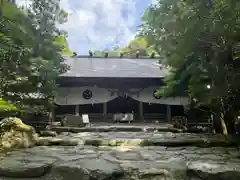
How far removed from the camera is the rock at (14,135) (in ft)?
14.4

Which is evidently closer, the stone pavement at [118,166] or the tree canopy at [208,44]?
the stone pavement at [118,166]

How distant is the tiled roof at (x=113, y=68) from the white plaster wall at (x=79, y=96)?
99cm

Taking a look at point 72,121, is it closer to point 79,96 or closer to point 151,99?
point 79,96

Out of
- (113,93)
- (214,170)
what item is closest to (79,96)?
(113,93)

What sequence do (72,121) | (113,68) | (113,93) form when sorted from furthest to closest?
(113,68) < (113,93) < (72,121)

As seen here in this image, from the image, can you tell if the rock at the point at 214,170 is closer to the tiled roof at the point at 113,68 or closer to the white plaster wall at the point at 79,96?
the tiled roof at the point at 113,68

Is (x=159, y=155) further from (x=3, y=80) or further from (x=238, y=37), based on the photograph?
(x=3, y=80)

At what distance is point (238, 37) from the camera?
3.86 meters

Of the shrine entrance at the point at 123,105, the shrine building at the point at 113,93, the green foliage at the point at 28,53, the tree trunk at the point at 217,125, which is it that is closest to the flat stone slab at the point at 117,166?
the green foliage at the point at 28,53

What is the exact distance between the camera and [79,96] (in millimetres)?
12438

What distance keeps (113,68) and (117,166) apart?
10561 millimetres

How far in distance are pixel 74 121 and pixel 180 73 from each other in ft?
15.3

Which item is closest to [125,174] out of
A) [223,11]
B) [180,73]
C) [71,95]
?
[223,11]

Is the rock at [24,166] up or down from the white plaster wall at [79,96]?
A: down
